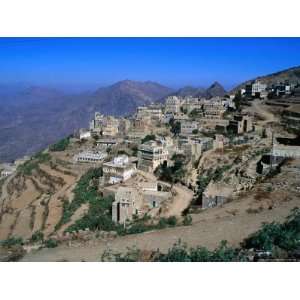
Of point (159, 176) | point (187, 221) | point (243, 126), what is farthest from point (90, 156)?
point (187, 221)

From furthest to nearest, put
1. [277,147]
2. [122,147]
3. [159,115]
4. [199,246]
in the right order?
[159,115] → [122,147] → [277,147] → [199,246]

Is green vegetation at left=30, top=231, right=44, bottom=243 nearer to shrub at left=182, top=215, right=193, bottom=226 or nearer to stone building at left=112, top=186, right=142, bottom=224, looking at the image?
stone building at left=112, top=186, right=142, bottom=224

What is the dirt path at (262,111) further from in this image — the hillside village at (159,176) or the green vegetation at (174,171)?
the green vegetation at (174,171)

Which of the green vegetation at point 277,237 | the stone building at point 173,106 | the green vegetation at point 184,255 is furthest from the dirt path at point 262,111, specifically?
the green vegetation at point 184,255

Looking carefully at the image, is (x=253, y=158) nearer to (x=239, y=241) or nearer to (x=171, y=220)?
(x=171, y=220)
